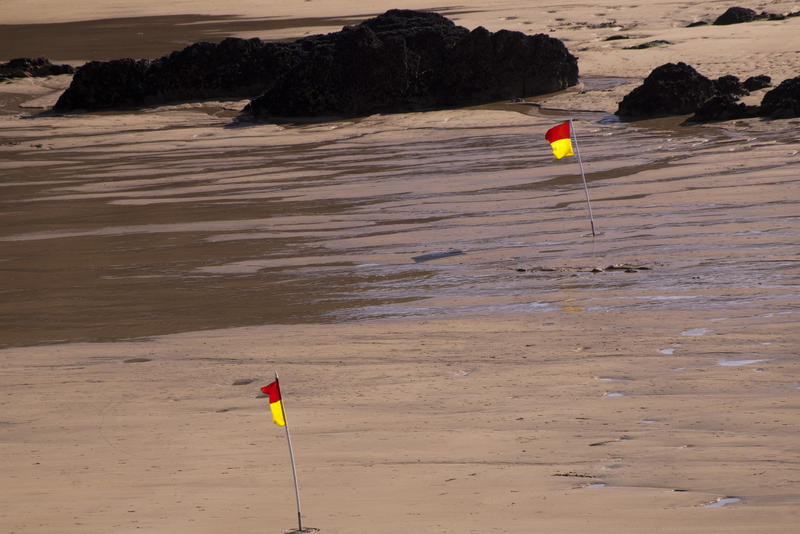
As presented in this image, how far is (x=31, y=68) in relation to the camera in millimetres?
24672

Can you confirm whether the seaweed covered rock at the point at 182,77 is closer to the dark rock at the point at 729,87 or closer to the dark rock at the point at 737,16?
the dark rock at the point at 729,87

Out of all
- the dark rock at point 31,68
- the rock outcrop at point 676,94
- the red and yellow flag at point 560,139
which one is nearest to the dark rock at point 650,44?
the rock outcrop at point 676,94

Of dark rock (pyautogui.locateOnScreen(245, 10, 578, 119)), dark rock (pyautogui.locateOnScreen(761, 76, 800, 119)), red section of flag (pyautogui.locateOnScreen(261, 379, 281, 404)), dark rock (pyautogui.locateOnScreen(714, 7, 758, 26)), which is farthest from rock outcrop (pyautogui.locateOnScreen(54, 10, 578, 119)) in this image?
red section of flag (pyautogui.locateOnScreen(261, 379, 281, 404))

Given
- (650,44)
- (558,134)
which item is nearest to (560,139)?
(558,134)

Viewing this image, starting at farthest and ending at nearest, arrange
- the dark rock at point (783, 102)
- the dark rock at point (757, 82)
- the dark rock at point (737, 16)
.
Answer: the dark rock at point (737, 16) → the dark rock at point (757, 82) → the dark rock at point (783, 102)

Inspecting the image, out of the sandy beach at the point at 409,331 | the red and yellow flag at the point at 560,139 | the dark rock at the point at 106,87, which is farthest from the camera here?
the dark rock at the point at 106,87

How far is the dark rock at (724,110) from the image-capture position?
50.8ft

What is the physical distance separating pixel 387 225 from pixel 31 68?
16471 mm

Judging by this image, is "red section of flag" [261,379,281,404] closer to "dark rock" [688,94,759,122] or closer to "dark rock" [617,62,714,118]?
"dark rock" [688,94,759,122]

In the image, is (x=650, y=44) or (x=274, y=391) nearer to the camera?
(x=274, y=391)

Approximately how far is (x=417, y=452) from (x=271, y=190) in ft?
27.8

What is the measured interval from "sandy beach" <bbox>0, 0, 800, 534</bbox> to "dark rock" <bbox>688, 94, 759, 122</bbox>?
0.27 m

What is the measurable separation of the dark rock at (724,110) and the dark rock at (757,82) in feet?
5.75

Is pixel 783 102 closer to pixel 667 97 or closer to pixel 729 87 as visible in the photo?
pixel 729 87
